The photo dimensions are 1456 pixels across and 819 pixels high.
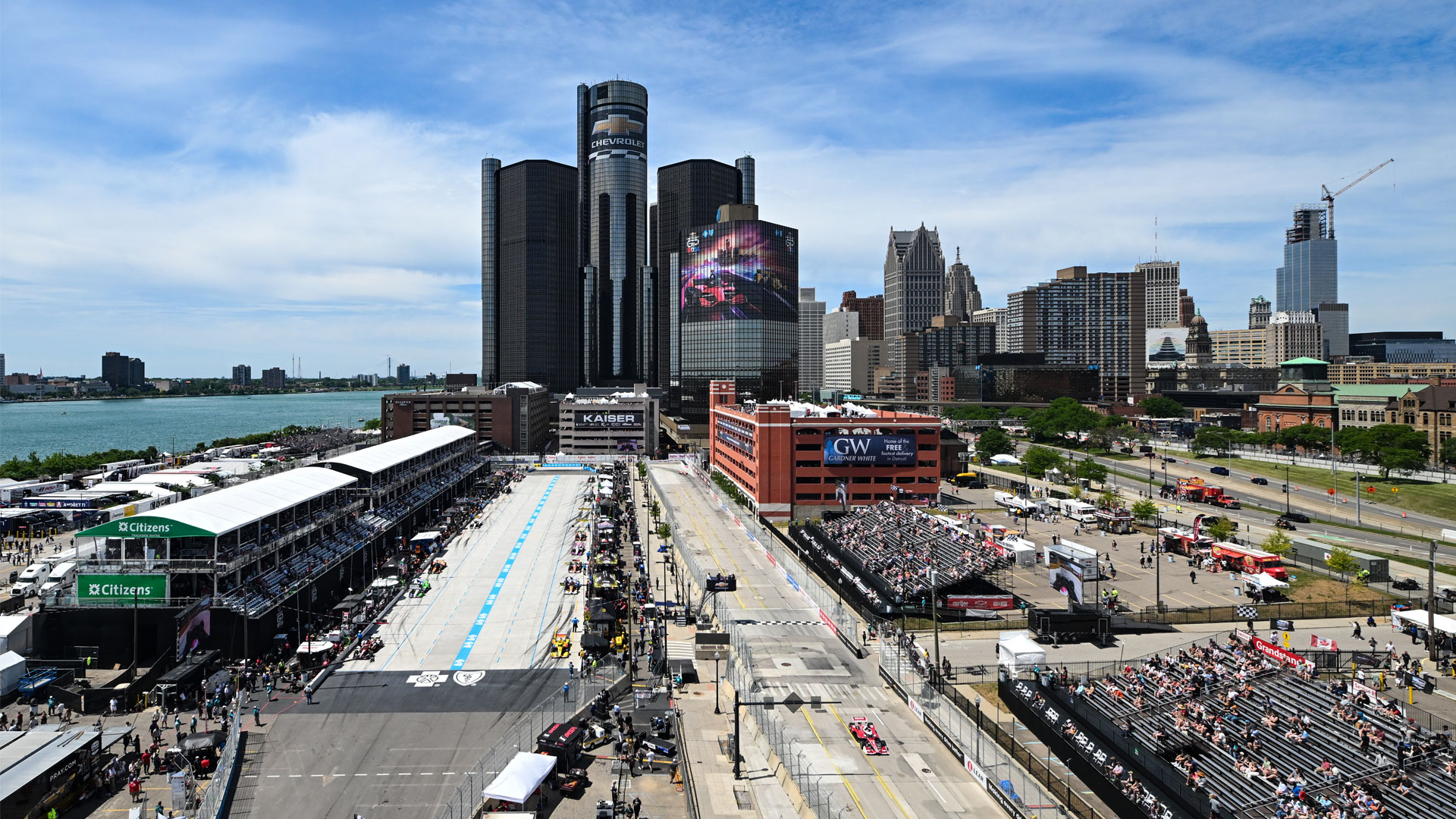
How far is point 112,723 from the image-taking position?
122 ft

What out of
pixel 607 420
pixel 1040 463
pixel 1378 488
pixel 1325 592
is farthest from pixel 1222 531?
pixel 607 420

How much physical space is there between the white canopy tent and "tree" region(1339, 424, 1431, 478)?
9767cm

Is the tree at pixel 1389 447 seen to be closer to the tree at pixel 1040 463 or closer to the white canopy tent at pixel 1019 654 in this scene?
the tree at pixel 1040 463

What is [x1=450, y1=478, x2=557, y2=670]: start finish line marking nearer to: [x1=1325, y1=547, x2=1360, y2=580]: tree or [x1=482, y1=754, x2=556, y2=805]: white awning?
[x1=482, y1=754, x2=556, y2=805]: white awning

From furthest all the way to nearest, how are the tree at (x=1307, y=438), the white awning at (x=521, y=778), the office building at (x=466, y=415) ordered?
1. the office building at (x=466, y=415)
2. the tree at (x=1307, y=438)
3. the white awning at (x=521, y=778)

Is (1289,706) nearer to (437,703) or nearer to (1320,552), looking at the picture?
(437,703)

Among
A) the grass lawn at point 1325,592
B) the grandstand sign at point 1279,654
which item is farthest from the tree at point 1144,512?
the grandstand sign at point 1279,654

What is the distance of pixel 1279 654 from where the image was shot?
129 ft

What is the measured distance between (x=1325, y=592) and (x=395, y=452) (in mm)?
86736

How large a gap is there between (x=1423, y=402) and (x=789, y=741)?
463 feet

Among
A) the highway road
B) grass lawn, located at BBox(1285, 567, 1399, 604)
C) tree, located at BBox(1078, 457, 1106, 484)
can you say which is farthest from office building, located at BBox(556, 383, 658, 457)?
grass lawn, located at BBox(1285, 567, 1399, 604)

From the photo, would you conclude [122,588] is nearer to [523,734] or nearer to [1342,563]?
[523,734]

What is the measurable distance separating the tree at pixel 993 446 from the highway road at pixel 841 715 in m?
92.1

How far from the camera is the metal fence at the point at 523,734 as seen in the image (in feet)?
95.3
